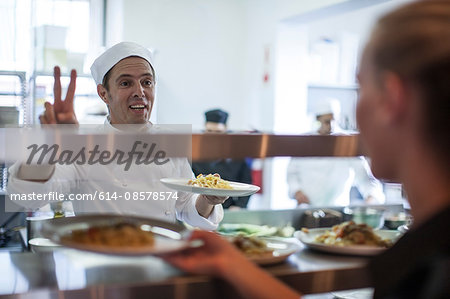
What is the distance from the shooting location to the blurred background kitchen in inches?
192

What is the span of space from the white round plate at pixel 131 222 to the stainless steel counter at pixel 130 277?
6 cm

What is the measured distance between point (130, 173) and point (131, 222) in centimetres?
86

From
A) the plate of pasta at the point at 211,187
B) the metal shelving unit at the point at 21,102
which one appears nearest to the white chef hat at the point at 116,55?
the metal shelving unit at the point at 21,102

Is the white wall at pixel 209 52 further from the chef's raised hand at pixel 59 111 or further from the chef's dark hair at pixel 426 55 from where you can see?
the chef's dark hair at pixel 426 55

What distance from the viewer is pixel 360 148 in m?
1.18

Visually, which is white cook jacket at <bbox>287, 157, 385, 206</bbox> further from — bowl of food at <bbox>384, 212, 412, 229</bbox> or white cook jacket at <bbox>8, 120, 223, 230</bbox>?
white cook jacket at <bbox>8, 120, 223, 230</bbox>

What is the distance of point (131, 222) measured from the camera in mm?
1013

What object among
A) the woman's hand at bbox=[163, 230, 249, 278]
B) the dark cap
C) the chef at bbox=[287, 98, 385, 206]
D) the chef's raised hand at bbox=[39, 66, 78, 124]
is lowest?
the chef at bbox=[287, 98, 385, 206]

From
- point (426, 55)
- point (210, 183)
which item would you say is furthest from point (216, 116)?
point (426, 55)

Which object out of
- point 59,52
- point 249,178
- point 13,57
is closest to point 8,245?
point 249,178

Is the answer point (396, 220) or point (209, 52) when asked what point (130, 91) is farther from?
point (209, 52)

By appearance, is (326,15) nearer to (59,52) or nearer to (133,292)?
(59,52)


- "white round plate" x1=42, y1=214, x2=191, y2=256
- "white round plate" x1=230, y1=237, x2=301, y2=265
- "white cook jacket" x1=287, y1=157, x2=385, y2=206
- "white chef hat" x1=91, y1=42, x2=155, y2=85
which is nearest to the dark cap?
"white cook jacket" x1=287, y1=157, x2=385, y2=206

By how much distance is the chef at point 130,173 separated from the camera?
1785 millimetres
